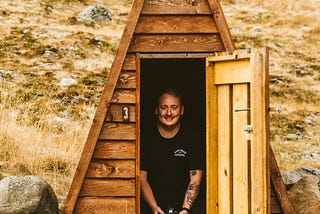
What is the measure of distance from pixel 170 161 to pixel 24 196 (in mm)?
1722

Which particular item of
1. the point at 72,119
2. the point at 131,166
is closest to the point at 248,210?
the point at 131,166

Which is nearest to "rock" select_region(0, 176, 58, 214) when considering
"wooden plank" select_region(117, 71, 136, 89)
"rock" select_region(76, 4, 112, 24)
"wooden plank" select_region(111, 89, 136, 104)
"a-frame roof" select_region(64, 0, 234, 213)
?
"a-frame roof" select_region(64, 0, 234, 213)

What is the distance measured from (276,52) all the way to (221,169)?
77.6 ft

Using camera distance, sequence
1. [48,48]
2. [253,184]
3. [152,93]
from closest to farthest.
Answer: [253,184] < [152,93] < [48,48]

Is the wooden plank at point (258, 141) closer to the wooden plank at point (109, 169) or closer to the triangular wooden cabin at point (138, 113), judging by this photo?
the triangular wooden cabin at point (138, 113)

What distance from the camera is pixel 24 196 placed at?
23.1 feet

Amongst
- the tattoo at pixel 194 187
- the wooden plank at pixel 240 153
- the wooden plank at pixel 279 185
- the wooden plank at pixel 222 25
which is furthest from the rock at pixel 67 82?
the wooden plank at pixel 240 153

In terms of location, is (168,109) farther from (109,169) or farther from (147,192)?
(109,169)

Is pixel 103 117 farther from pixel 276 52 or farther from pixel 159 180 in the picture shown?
pixel 276 52

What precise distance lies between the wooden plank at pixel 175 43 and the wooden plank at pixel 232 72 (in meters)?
0.24

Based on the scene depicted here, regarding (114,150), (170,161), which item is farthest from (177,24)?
(170,161)

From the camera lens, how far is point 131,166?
664 cm

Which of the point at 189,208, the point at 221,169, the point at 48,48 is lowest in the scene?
the point at 189,208

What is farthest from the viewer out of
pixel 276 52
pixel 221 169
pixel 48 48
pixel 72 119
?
pixel 276 52
